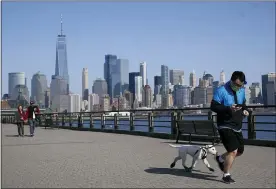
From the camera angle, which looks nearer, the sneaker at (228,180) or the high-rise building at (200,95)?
the sneaker at (228,180)

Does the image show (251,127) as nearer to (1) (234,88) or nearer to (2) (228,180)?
(1) (234,88)

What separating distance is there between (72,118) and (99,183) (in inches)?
943

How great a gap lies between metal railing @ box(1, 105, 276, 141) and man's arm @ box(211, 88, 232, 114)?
5.48 meters

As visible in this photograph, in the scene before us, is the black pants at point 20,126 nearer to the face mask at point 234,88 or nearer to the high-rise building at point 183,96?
the face mask at point 234,88

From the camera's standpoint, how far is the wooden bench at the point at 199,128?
13.0 m

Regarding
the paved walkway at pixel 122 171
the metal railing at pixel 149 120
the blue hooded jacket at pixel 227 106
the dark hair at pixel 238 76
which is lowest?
the paved walkway at pixel 122 171

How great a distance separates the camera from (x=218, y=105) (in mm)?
6910

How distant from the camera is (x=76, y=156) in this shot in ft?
35.7

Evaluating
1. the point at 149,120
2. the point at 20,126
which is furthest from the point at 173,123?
the point at 20,126

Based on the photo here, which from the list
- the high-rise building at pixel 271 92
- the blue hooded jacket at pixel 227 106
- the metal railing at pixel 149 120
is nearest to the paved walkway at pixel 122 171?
the blue hooded jacket at pixel 227 106

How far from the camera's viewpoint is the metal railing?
1312 cm

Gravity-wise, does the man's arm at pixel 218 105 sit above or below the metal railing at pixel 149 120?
above

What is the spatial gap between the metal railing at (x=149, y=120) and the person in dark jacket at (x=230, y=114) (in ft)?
17.6

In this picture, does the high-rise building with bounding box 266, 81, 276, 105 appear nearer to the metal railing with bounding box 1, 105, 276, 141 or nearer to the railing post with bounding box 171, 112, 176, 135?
the metal railing with bounding box 1, 105, 276, 141
